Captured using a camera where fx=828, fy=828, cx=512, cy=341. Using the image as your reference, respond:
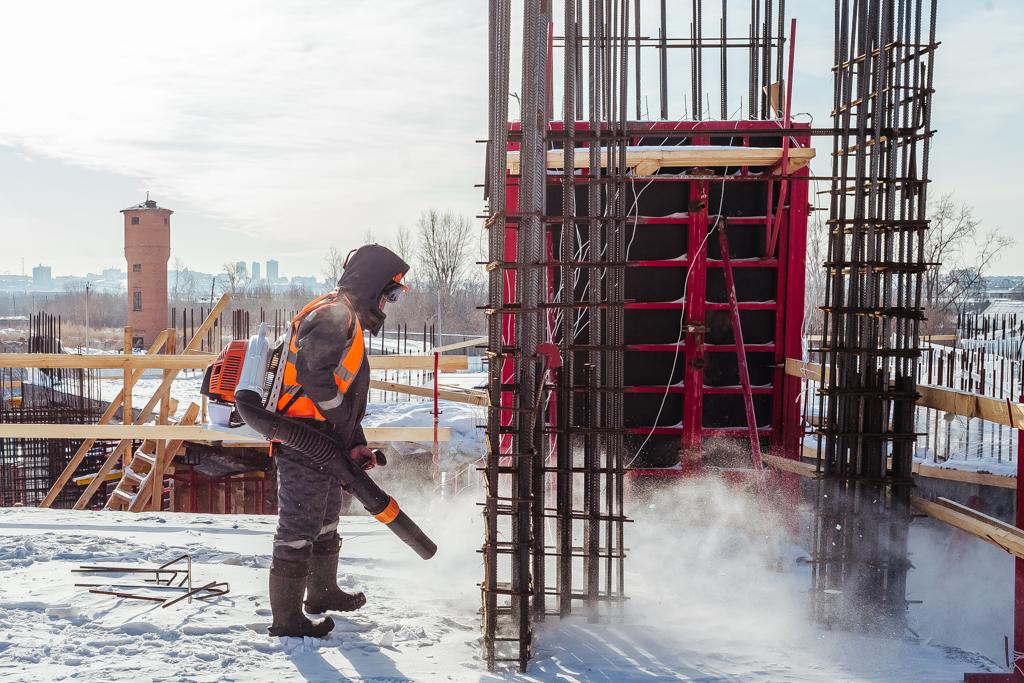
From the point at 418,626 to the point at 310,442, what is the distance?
4.22ft

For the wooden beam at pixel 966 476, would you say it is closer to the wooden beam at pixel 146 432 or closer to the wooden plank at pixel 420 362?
the wooden plank at pixel 420 362

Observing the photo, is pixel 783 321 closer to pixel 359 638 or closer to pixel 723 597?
pixel 723 597

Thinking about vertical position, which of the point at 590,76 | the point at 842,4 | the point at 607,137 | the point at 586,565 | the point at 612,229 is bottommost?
the point at 586,565

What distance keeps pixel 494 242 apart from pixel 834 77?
2.76 m

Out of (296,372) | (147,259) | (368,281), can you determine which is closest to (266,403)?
(296,372)

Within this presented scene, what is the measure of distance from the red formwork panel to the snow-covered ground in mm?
1114

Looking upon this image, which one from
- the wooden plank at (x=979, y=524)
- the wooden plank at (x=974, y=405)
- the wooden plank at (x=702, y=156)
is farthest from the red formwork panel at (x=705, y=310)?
the wooden plank at (x=979, y=524)

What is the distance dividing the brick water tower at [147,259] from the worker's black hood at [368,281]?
41.6m

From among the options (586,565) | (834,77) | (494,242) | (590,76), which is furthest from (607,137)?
(586,565)

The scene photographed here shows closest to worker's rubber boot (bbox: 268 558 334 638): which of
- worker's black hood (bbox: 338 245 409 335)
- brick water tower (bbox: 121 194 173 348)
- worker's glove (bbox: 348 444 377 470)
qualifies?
worker's glove (bbox: 348 444 377 470)

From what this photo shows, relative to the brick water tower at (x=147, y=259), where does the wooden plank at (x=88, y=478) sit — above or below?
below

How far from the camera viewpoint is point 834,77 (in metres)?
5.61

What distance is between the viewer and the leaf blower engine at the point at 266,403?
455 cm

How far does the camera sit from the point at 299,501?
15.3 ft
